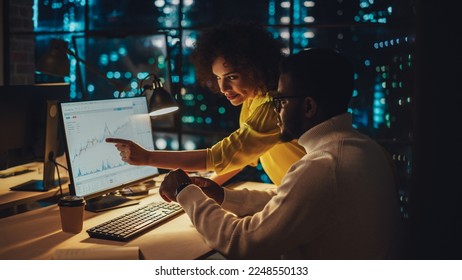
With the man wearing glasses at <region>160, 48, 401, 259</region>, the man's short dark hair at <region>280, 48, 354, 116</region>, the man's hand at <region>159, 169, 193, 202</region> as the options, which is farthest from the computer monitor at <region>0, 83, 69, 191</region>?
the man's short dark hair at <region>280, 48, 354, 116</region>

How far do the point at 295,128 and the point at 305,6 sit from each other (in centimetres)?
202

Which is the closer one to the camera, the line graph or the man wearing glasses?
the man wearing glasses

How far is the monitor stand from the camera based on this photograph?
1.92 metres

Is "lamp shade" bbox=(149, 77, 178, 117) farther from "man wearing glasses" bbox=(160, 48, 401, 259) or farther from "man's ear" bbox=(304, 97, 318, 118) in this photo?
"man's ear" bbox=(304, 97, 318, 118)

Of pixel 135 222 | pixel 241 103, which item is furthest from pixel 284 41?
pixel 135 222

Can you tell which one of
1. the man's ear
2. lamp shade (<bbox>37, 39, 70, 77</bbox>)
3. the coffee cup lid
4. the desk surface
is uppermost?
lamp shade (<bbox>37, 39, 70, 77</bbox>)

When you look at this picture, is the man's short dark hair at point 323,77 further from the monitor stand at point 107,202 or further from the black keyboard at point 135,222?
the monitor stand at point 107,202

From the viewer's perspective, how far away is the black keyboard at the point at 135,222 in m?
1.59

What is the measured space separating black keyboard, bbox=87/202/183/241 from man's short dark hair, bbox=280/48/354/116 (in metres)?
0.68

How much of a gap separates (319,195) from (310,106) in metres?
0.29

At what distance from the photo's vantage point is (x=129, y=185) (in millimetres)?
2045

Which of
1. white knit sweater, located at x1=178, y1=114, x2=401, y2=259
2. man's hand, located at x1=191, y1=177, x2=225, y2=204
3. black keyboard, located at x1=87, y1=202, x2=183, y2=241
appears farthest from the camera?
man's hand, located at x1=191, y1=177, x2=225, y2=204

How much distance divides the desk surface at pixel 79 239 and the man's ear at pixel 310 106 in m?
0.50

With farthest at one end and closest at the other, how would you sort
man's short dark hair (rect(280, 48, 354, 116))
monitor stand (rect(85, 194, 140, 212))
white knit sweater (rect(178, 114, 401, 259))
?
monitor stand (rect(85, 194, 140, 212))
man's short dark hair (rect(280, 48, 354, 116))
white knit sweater (rect(178, 114, 401, 259))
